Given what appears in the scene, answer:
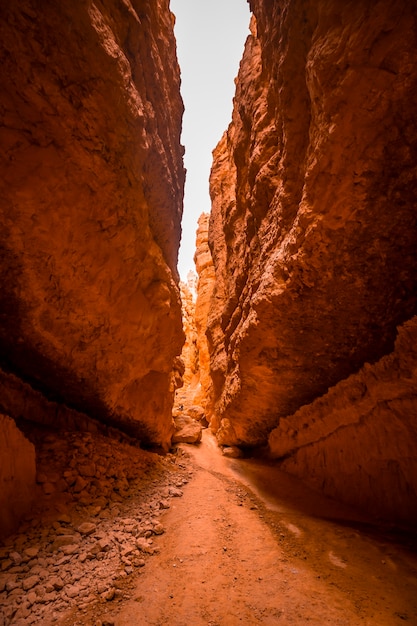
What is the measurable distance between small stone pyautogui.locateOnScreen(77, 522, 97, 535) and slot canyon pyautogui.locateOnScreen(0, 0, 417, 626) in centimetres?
2

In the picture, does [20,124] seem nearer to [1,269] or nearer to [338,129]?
[1,269]

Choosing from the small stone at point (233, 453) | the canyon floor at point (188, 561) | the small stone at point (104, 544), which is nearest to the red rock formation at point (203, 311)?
the small stone at point (233, 453)

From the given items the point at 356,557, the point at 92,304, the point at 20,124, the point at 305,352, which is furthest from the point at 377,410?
the point at 20,124

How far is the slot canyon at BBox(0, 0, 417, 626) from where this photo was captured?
280 centimetres

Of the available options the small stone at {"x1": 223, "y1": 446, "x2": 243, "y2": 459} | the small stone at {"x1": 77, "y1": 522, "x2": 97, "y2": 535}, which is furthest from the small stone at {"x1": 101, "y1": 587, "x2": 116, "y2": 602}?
the small stone at {"x1": 223, "y1": 446, "x2": 243, "y2": 459}

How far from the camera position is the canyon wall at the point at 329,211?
3051mm

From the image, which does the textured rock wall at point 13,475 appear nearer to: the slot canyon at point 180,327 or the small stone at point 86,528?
the slot canyon at point 180,327

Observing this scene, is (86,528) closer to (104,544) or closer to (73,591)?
(104,544)

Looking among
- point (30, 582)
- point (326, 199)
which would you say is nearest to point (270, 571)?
point (30, 582)

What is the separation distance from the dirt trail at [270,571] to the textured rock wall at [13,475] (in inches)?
62.5

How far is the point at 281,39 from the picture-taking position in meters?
4.56

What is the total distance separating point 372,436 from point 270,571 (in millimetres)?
2856

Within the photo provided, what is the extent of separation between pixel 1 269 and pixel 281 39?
564 centimetres

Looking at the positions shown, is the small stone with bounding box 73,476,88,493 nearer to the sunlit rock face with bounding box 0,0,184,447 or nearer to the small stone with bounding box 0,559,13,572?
the small stone with bounding box 0,559,13,572
